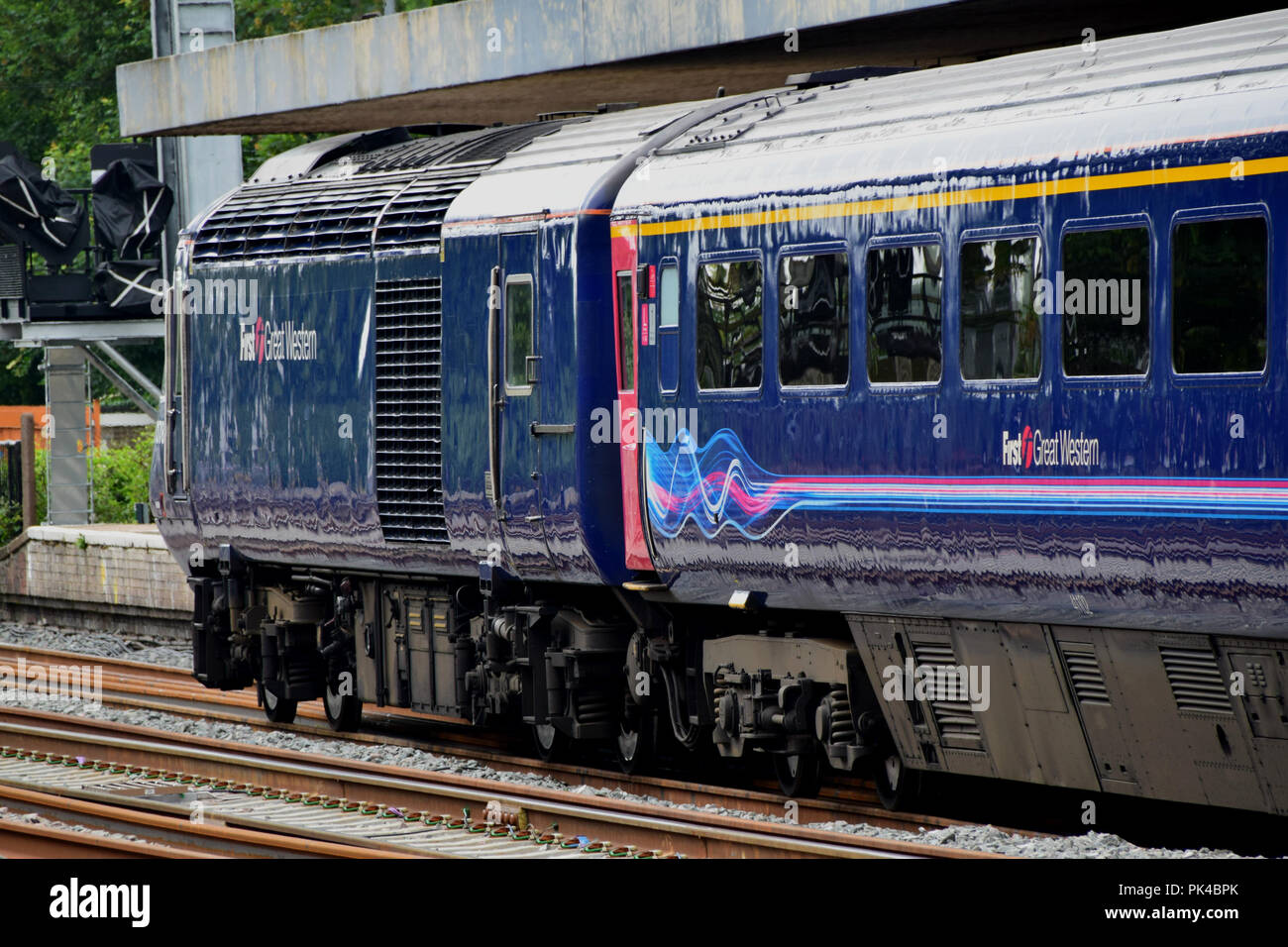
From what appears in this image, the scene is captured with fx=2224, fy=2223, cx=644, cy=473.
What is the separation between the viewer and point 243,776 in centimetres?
1420

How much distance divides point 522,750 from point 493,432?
116 inches

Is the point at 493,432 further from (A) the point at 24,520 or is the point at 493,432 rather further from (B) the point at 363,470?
(A) the point at 24,520

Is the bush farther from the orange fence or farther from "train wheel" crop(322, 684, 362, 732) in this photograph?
"train wheel" crop(322, 684, 362, 732)

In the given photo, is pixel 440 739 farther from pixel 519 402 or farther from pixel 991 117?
pixel 991 117

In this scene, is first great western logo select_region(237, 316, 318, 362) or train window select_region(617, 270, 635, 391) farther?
first great western logo select_region(237, 316, 318, 362)

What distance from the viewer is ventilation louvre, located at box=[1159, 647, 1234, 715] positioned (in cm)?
951

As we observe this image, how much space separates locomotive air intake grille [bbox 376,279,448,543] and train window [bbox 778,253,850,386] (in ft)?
11.2

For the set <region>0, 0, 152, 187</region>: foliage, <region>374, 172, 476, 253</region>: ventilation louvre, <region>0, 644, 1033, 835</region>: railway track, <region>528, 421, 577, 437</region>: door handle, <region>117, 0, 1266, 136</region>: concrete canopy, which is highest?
<region>0, 0, 152, 187</region>: foliage

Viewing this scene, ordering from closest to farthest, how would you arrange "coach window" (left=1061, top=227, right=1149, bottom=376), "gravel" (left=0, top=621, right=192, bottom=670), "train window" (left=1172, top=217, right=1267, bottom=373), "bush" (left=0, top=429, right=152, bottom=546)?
"train window" (left=1172, top=217, right=1267, bottom=373) < "coach window" (left=1061, top=227, right=1149, bottom=376) < "gravel" (left=0, top=621, right=192, bottom=670) < "bush" (left=0, top=429, right=152, bottom=546)

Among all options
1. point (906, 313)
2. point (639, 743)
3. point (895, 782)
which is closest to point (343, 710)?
point (639, 743)

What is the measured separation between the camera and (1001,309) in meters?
10.2

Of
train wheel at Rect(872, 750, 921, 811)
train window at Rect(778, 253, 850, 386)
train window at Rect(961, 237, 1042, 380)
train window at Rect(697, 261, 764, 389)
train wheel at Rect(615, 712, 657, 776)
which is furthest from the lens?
train wheel at Rect(615, 712, 657, 776)

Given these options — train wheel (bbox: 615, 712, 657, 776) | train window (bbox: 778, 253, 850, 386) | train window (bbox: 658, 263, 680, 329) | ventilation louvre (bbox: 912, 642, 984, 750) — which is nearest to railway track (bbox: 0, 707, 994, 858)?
ventilation louvre (bbox: 912, 642, 984, 750)
